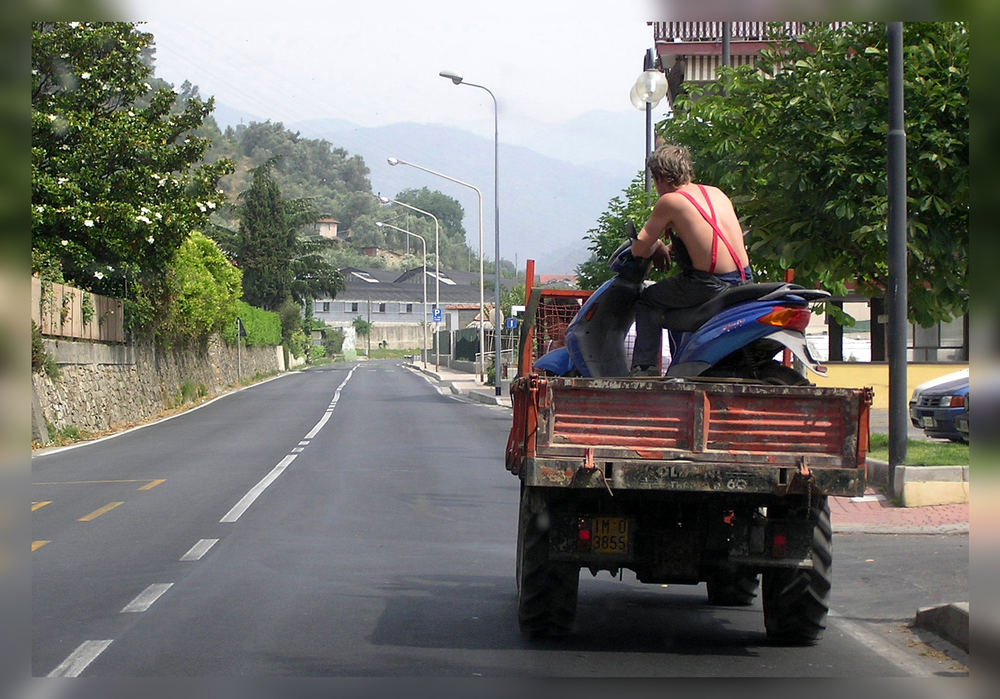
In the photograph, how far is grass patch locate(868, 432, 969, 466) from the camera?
14719 millimetres

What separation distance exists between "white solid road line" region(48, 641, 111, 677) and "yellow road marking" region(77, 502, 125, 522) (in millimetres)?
6318

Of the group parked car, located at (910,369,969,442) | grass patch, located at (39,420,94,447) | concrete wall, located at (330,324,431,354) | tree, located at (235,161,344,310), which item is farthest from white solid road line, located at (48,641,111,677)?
concrete wall, located at (330,324,431,354)

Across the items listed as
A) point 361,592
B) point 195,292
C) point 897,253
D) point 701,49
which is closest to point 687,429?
point 361,592

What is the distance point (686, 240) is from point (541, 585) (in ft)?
6.90

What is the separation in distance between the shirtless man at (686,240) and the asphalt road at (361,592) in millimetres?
1773

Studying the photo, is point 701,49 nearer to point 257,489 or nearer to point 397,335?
point 257,489

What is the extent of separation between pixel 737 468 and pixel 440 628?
89.8 inches

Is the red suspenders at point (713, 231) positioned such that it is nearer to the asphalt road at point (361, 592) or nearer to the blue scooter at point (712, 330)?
the blue scooter at point (712, 330)

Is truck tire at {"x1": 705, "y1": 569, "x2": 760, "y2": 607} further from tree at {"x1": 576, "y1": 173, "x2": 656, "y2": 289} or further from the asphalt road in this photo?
tree at {"x1": 576, "y1": 173, "x2": 656, "y2": 289}

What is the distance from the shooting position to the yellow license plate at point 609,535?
6895 mm

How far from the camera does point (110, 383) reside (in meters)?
31.1

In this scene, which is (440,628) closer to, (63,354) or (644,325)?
(644,325)

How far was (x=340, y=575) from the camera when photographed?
982 centimetres

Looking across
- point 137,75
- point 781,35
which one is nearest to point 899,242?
point 781,35
